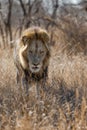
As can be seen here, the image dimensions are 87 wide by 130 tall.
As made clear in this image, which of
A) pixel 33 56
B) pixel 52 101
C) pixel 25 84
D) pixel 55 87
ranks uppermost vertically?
pixel 33 56

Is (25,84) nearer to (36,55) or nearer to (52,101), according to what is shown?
(36,55)

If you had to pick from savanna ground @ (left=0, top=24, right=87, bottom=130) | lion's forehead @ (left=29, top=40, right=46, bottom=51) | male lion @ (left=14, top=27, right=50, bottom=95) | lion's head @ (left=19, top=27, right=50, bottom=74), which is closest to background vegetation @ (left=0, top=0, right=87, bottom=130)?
savanna ground @ (left=0, top=24, right=87, bottom=130)

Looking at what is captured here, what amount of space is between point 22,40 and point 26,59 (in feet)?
1.19

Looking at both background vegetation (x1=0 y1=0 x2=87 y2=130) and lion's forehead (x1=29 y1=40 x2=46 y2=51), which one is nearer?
background vegetation (x1=0 y1=0 x2=87 y2=130)

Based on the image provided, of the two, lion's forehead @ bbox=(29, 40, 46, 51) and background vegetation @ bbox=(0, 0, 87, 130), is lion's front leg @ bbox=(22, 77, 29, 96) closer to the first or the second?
background vegetation @ bbox=(0, 0, 87, 130)

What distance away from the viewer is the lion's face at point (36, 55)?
22.7 ft

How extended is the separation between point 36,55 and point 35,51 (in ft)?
0.19

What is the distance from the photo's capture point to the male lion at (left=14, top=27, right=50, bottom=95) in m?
6.95

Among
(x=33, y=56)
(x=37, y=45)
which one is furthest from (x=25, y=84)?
(x=37, y=45)

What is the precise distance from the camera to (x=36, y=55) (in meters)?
6.89

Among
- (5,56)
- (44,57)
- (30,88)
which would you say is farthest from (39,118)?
(5,56)

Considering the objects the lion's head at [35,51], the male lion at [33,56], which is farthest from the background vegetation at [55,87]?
the lion's head at [35,51]

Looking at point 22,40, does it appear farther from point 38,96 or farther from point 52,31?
point 52,31

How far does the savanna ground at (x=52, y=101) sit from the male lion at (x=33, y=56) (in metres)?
0.20
